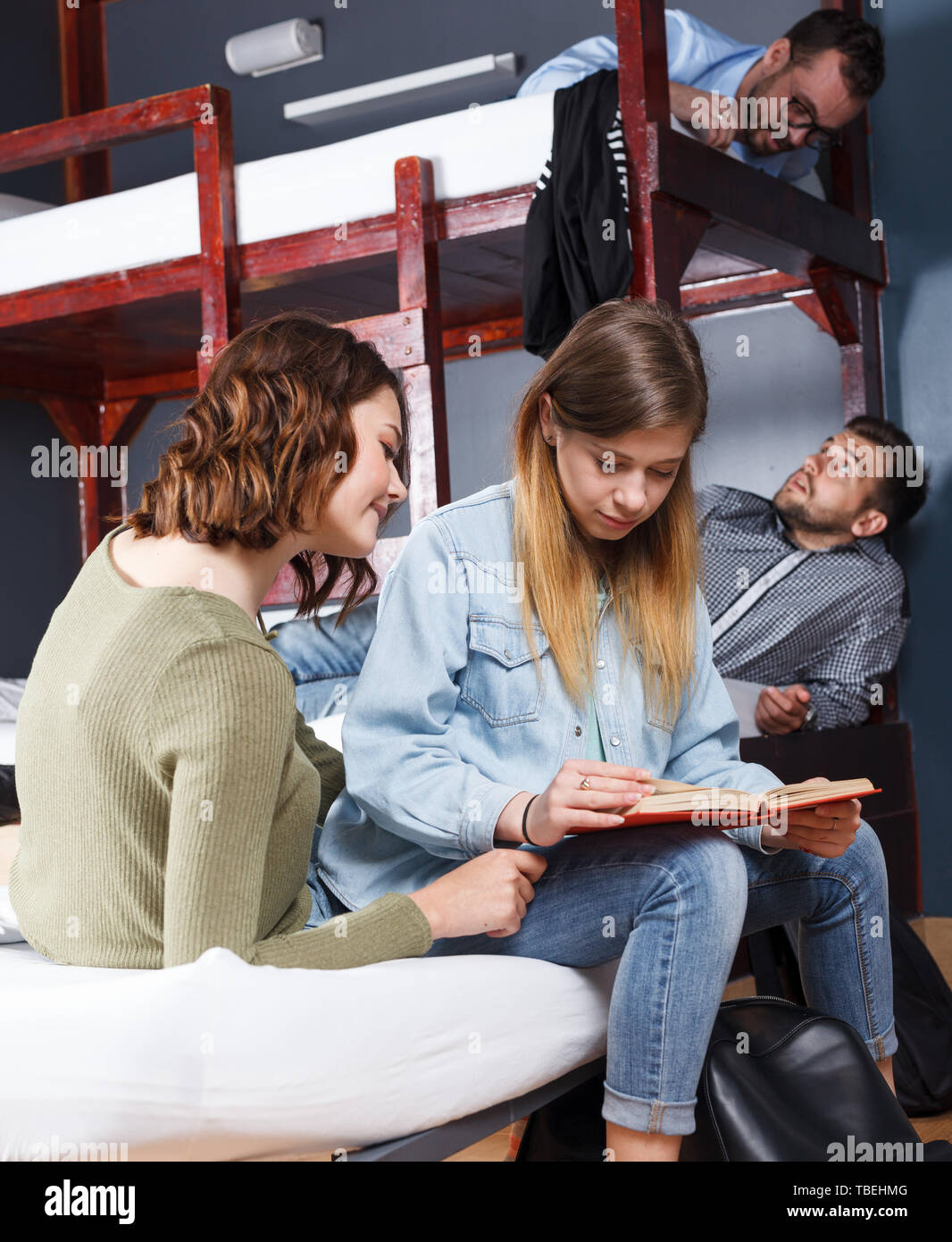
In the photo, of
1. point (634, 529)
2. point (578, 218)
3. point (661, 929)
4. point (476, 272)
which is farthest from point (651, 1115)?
point (476, 272)

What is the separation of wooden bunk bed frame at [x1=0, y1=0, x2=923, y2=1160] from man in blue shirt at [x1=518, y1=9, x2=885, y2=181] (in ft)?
0.32

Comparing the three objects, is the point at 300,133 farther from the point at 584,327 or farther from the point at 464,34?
the point at 584,327

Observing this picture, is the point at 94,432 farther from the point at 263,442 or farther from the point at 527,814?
the point at 527,814

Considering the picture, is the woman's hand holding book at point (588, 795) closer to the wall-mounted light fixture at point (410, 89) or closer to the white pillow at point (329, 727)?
the white pillow at point (329, 727)

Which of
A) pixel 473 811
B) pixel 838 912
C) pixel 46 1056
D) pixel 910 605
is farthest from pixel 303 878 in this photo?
pixel 910 605

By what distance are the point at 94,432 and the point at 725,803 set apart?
3180 millimetres

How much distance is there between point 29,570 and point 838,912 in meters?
2.99

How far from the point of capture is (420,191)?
223 cm

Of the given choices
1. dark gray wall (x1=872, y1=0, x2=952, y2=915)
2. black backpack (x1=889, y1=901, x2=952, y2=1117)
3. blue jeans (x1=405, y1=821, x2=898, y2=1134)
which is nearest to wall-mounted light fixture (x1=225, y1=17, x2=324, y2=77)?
dark gray wall (x1=872, y1=0, x2=952, y2=915)

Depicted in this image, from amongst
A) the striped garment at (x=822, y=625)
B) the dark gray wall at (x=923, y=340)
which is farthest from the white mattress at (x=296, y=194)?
the striped garment at (x=822, y=625)

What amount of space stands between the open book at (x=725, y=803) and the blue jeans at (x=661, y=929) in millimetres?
42

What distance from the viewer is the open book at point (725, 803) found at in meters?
0.95

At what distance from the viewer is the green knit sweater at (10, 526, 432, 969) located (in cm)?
81

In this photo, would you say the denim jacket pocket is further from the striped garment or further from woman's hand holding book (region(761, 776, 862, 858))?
the striped garment
